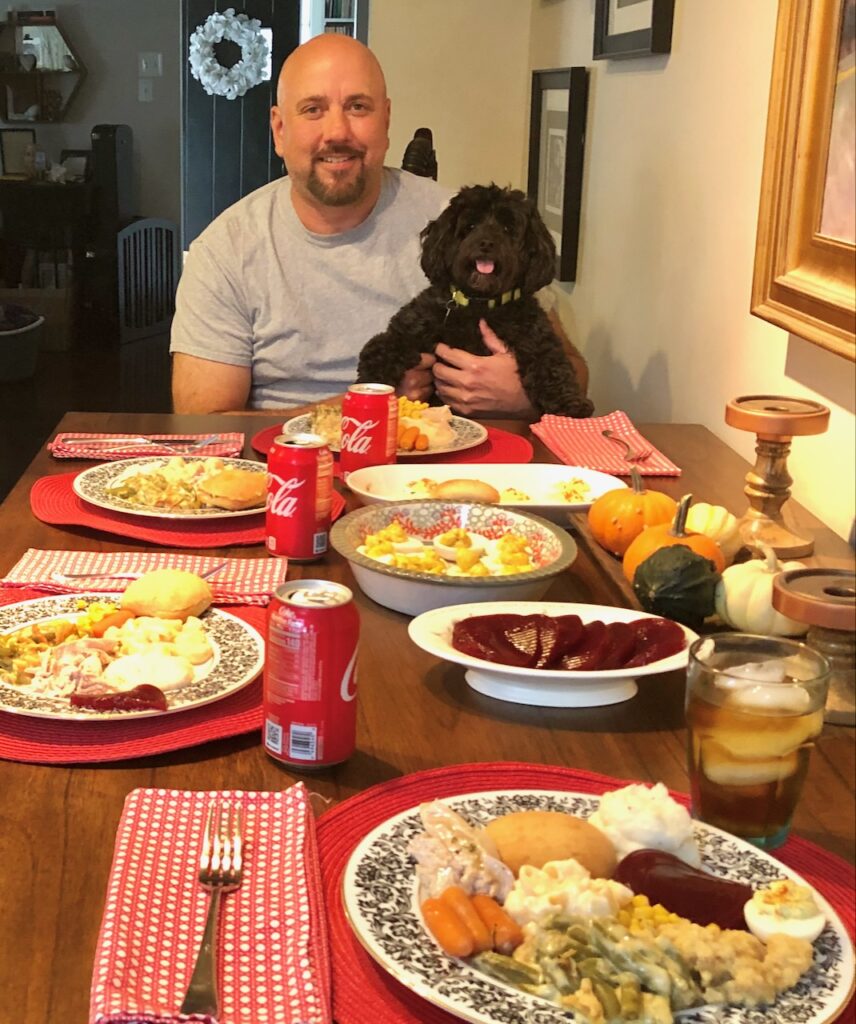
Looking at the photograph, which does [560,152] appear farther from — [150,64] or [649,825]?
[150,64]

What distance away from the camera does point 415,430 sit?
1903mm

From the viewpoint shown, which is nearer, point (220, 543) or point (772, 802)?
point (772, 802)

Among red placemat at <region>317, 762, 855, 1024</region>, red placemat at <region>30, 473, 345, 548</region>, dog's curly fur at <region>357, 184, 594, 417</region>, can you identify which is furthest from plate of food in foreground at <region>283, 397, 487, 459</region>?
red placemat at <region>317, 762, 855, 1024</region>

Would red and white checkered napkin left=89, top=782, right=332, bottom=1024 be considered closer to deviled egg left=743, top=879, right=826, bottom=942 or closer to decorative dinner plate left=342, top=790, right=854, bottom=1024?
decorative dinner plate left=342, top=790, right=854, bottom=1024

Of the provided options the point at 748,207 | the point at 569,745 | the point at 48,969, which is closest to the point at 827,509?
the point at 748,207

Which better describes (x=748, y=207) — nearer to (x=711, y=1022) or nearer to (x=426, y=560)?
(x=426, y=560)

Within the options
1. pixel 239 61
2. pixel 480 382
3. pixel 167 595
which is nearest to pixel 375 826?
pixel 167 595

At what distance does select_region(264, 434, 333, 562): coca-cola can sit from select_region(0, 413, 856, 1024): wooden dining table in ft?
0.37

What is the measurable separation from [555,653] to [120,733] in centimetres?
38

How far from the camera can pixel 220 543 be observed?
1.52 metres

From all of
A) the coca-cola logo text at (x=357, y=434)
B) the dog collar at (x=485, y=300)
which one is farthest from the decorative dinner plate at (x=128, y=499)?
the dog collar at (x=485, y=300)

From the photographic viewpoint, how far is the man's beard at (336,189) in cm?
263

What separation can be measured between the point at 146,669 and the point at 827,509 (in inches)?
37.4

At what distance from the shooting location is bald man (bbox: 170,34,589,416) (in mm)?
2586
